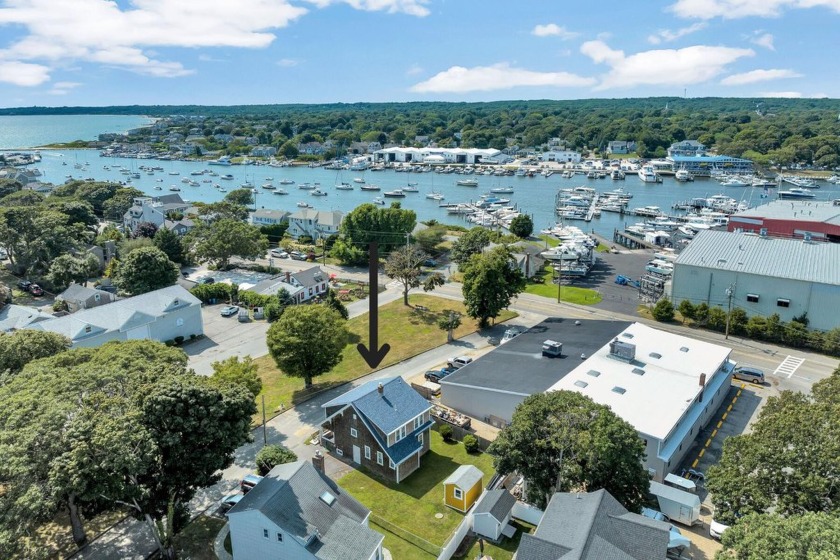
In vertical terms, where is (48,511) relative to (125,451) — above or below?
below

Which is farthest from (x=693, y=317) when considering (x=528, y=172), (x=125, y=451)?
(x=528, y=172)

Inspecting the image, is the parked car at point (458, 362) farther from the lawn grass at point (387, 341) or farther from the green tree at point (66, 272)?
the green tree at point (66, 272)

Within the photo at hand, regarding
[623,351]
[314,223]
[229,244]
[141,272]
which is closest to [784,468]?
[623,351]

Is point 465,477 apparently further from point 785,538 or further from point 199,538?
point 785,538

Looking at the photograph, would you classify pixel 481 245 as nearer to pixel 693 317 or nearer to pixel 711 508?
pixel 693 317

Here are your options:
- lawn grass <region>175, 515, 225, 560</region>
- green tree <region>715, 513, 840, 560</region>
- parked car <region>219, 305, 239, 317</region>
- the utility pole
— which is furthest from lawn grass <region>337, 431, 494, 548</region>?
parked car <region>219, 305, 239, 317</region>

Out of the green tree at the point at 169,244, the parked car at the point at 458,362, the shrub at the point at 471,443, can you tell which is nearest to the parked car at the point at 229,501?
the shrub at the point at 471,443
